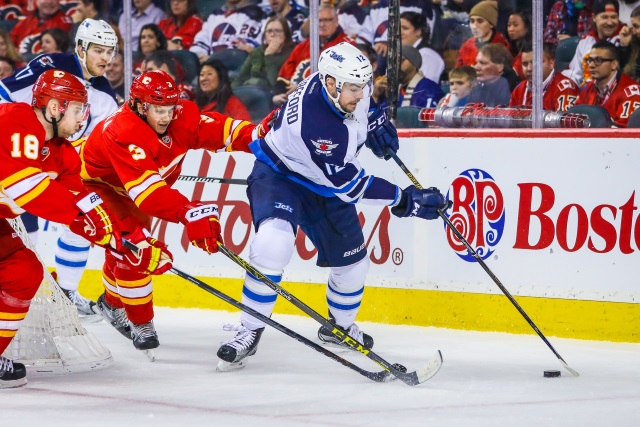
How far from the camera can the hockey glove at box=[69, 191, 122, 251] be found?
3.89 m

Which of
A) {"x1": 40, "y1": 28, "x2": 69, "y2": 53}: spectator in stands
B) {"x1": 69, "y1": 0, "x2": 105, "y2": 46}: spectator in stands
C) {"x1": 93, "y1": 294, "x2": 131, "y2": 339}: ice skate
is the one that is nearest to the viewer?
{"x1": 93, "y1": 294, "x2": 131, "y2": 339}: ice skate

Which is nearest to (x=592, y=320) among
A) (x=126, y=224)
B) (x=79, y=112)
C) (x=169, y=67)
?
(x=126, y=224)

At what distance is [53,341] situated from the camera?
438 cm

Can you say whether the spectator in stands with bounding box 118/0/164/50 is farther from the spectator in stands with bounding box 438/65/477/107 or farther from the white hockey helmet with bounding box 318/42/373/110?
the white hockey helmet with bounding box 318/42/373/110

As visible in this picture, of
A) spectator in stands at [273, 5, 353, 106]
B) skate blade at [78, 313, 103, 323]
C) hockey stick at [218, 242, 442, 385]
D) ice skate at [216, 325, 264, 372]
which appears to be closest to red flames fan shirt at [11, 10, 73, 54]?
spectator in stands at [273, 5, 353, 106]

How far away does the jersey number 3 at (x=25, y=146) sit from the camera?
12.6ft

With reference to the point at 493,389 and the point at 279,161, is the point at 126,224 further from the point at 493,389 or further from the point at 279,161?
the point at 493,389

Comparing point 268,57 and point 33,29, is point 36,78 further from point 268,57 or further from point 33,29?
point 33,29

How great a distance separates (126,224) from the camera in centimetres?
460

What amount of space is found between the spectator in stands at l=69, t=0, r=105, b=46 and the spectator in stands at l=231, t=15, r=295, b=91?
3.28ft

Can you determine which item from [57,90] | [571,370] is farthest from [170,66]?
[571,370]

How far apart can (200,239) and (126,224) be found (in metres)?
0.57

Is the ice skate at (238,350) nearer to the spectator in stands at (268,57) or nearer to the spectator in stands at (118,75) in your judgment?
the spectator in stands at (268,57)

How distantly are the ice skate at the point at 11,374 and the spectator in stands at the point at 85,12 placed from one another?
3.12 metres
